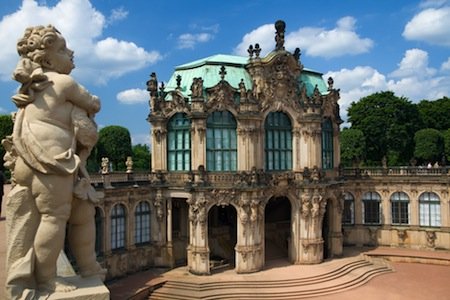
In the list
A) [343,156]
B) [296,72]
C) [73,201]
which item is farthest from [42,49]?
[343,156]

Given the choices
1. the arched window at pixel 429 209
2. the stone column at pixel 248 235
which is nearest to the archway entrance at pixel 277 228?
the stone column at pixel 248 235

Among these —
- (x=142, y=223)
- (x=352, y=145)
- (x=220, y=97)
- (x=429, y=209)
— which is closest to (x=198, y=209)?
(x=142, y=223)

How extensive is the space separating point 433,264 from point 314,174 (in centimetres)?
1175

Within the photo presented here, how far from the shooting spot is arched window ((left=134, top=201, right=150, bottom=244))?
1182 inches

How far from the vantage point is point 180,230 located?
3259 cm

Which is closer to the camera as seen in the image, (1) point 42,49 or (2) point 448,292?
(1) point 42,49

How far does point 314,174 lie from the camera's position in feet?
105

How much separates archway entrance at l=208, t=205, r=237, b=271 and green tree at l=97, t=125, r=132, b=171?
2462 cm

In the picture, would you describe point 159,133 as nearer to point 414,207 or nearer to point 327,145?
point 327,145

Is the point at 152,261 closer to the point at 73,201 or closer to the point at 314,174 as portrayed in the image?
the point at 314,174

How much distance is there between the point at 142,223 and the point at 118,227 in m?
2.11

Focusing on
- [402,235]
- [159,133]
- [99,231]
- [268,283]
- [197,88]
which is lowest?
[268,283]

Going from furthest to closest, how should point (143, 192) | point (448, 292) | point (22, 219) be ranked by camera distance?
1. point (143, 192)
2. point (448, 292)
3. point (22, 219)

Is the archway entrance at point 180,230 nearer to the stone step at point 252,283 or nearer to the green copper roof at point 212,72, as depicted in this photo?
the stone step at point 252,283
